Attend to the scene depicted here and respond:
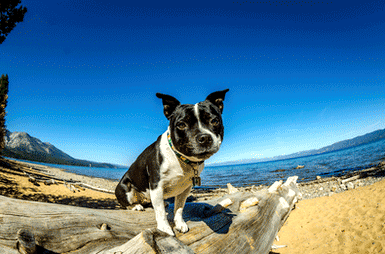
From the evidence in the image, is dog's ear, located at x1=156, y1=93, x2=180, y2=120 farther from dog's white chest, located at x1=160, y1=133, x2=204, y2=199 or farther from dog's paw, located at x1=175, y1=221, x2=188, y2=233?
dog's paw, located at x1=175, y1=221, x2=188, y2=233

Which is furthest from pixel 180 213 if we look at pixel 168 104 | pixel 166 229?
pixel 168 104

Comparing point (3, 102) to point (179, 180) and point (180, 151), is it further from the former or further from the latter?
point (180, 151)

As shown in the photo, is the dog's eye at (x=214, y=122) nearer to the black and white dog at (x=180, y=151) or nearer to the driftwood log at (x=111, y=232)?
the black and white dog at (x=180, y=151)

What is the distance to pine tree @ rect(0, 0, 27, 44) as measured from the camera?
28.6ft

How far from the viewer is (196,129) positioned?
7.19 ft

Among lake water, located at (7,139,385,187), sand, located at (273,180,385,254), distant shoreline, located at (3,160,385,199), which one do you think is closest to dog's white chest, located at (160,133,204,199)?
sand, located at (273,180,385,254)

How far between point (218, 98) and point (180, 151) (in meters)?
1.05

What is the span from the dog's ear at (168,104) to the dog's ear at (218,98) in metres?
0.50

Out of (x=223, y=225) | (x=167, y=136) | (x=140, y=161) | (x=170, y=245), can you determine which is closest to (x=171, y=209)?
(x=223, y=225)

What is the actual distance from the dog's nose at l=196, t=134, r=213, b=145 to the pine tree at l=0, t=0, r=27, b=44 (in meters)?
12.7

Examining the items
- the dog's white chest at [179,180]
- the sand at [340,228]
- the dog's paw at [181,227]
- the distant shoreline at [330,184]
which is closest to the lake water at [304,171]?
the distant shoreline at [330,184]

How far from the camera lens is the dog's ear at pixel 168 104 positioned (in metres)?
2.52

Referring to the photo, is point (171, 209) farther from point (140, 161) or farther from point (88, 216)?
point (88, 216)

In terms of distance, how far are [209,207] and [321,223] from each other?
4761 mm
